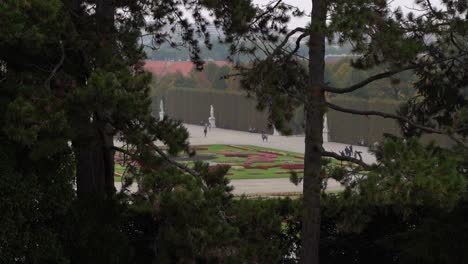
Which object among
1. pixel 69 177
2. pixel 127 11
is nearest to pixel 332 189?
pixel 127 11

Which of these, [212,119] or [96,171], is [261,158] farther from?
[96,171]

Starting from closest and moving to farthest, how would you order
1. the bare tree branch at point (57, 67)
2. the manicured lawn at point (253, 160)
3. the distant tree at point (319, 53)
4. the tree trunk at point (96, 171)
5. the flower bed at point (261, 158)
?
1. the bare tree branch at point (57, 67)
2. the distant tree at point (319, 53)
3. the tree trunk at point (96, 171)
4. the manicured lawn at point (253, 160)
5. the flower bed at point (261, 158)

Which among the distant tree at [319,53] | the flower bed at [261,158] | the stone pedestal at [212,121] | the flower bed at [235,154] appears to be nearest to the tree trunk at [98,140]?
the distant tree at [319,53]

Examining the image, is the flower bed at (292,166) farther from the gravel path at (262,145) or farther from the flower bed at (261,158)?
the gravel path at (262,145)

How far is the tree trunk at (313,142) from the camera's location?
11.2 metres

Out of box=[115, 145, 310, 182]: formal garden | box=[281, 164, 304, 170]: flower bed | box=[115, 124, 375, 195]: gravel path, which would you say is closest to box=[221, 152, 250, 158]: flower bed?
box=[115, 145, 310, 182]: formal garden

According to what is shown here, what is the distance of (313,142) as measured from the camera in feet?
36.9

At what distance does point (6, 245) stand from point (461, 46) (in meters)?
6.53

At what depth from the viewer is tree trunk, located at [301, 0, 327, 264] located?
11.2 meters

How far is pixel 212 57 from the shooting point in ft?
463

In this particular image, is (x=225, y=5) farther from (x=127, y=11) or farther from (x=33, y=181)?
(x=33, y=181)

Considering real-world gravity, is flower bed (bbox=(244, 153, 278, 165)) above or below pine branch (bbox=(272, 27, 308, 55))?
below

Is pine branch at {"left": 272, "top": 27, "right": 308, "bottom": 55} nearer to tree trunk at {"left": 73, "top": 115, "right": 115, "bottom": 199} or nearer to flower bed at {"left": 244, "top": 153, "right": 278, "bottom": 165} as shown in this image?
tree trunk at {"left": 73, "top": 115, "right": 115, "bottom": 199}

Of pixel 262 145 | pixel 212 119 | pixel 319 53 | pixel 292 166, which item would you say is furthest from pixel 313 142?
pixel 212 119
